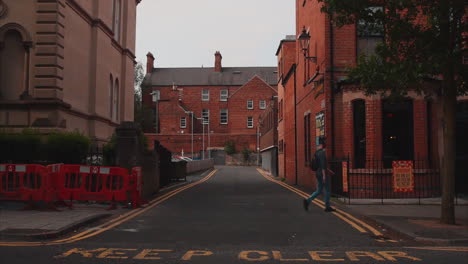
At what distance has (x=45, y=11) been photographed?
1714 centimetres

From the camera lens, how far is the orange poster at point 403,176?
14484 mm

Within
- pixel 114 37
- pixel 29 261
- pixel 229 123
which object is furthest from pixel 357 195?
pixel 229 123

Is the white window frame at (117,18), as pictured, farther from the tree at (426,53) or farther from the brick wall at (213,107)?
the brick wall at (213,107)

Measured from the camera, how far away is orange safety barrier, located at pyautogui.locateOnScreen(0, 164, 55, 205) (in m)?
12.0

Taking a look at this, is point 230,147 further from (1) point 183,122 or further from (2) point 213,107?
(2) point 213,107

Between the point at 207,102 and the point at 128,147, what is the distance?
239 ft

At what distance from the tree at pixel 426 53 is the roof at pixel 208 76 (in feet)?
254

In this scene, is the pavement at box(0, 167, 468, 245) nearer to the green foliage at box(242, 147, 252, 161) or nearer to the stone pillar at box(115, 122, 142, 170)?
the stone pillar at box(115, 122, 142, 170)

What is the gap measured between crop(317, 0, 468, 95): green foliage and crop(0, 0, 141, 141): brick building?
10986mm

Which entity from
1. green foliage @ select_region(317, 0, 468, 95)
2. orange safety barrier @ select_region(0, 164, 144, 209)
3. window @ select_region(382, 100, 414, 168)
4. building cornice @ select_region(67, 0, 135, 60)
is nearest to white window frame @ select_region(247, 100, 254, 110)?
building cornice @ select_region(67, 0, 135, 60)

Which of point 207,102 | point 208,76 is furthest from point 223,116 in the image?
point 208,76

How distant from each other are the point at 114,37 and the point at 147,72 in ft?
217

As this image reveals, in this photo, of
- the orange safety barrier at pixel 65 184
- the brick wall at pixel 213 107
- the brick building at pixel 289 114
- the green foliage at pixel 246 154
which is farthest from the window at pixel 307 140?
the brick wall at pixel 213 107

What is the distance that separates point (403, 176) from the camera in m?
14.6
